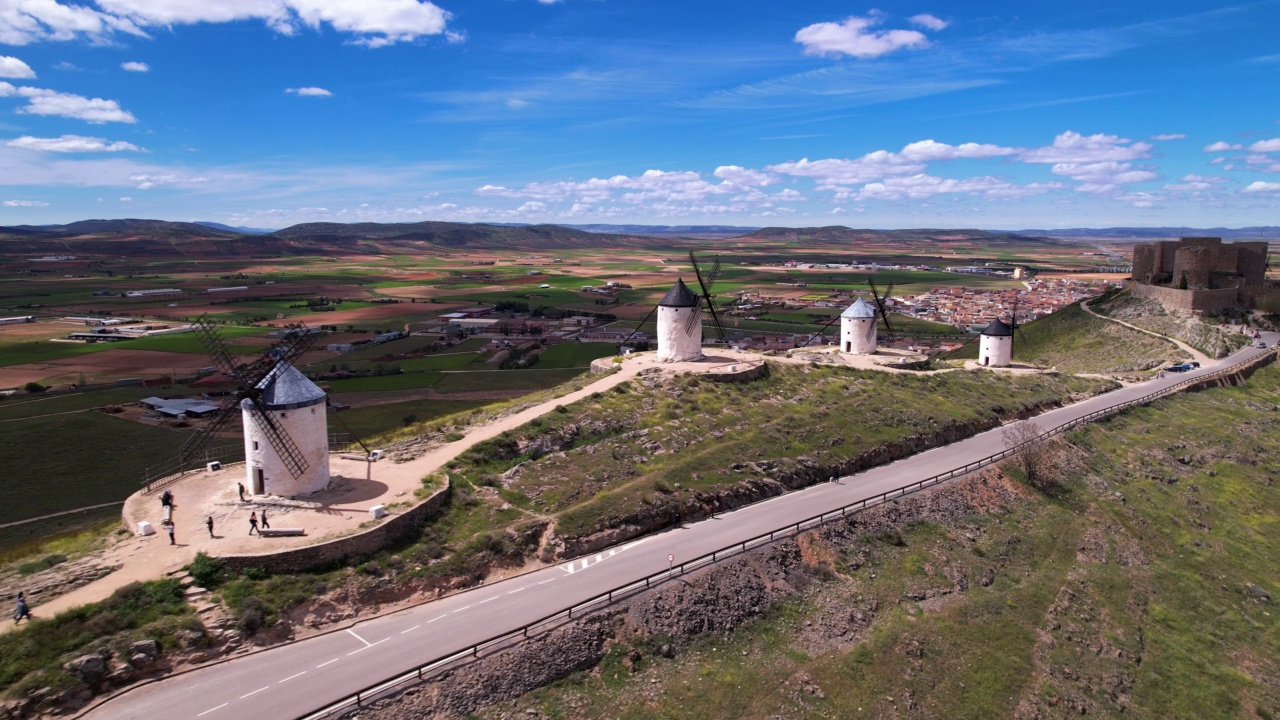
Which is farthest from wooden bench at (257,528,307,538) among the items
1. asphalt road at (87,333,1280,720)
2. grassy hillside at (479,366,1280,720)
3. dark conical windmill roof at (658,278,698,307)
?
dark conical windmill roof at (658,278,698,307)

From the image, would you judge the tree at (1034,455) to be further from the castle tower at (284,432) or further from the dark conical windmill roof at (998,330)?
the castle tower at (284,432)

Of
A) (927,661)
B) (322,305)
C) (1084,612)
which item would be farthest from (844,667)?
(322,305)

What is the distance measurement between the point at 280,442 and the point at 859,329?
43.7m

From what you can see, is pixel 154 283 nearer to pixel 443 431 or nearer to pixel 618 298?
pixel 618 298

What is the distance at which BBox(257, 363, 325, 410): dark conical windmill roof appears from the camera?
25.9 metres

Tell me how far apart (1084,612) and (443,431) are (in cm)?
2874

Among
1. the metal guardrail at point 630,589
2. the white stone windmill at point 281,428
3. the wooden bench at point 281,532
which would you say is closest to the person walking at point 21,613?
the wooden bench at point 281,532

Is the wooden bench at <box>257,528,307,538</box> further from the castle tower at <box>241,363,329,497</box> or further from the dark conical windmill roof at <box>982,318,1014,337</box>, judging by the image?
the dark conical windmill roof at <box>982,318,1014,337</box>

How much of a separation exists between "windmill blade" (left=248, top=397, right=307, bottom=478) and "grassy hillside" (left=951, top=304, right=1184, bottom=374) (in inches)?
2458

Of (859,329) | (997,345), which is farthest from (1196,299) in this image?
(859,329)

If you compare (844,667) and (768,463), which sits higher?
(768,463)

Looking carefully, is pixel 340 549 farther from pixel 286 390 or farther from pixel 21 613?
pixel 21 613

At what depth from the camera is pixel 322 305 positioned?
5468 inches

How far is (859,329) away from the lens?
186ft
